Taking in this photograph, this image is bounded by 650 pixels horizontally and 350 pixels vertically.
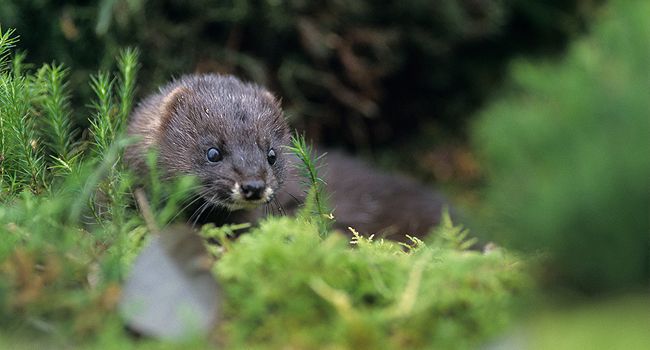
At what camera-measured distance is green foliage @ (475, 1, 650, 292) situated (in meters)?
2.32

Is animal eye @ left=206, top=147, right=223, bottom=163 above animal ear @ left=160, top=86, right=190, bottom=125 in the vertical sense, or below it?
below

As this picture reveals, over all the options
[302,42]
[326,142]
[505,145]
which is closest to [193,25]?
[302,42]

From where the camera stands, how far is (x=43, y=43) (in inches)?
210

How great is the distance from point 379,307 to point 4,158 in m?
1.83

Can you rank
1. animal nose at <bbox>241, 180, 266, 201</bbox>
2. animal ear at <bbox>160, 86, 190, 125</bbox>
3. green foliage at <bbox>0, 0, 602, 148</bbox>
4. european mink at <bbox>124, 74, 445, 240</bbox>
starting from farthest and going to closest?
green foliage at <bbox>0, 0, 602, 148</bbox>, animal ear at <bbox>160, 86, 190, 125</bbox>, european mink at <bbox>124, 74, 445, 240</bbox>, animal nose at <bbox>241, 180, 266, 201</bbox>

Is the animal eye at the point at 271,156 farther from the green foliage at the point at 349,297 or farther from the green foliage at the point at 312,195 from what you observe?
the green foliage at the point at 349,297

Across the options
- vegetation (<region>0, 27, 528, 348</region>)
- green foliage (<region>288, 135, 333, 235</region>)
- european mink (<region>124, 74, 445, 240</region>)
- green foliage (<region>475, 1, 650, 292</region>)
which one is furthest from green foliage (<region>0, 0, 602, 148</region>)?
green foliage (<region>475, 1, 650, 292</region>)

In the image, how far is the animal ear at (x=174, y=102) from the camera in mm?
4039

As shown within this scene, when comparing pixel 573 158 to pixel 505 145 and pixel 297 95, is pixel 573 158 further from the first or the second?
pixel 297 95

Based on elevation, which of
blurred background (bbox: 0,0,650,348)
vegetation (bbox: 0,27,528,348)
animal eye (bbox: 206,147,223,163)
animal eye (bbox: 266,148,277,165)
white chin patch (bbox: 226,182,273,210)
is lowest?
vegetation (bbox: 0,27,528,348)

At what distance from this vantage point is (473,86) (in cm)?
756

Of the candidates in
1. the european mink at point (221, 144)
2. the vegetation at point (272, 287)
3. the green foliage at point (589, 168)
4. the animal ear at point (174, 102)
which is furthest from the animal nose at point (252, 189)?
the green foliage at point (589, 168)

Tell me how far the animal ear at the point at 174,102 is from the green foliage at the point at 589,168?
1.77 metres

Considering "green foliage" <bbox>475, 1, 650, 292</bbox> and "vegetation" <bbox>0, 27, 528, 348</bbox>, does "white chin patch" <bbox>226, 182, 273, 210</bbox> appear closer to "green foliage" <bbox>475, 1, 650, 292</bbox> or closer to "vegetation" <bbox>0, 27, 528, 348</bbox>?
"vegetation" <bbox>0, 27, 528, 348</bbox>
